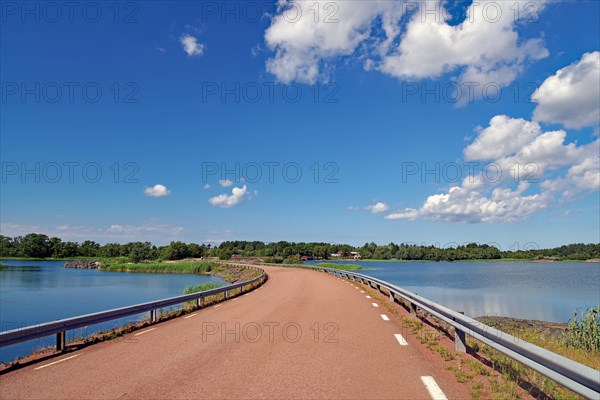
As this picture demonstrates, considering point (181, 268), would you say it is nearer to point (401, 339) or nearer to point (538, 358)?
point (401, 339)

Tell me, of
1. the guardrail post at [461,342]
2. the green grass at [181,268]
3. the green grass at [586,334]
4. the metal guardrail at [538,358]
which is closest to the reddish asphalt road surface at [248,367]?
the guardrail post at [461,342]

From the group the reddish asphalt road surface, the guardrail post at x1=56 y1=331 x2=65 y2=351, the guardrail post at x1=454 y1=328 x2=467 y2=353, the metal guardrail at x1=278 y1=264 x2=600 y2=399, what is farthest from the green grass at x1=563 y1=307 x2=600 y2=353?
the guardrail post at x1=56 y1=331 x2=65 y2=351

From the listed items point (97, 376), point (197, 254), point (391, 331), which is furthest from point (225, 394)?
point (197, 254)

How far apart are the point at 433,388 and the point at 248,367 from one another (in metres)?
2.96

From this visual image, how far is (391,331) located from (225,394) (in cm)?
578

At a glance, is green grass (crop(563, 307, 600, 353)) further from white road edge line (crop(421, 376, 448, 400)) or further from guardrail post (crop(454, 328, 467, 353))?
white road edge line (crop(421, 376, 448, 400))

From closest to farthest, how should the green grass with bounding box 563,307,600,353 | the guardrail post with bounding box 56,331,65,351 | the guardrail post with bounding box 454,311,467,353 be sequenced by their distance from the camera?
the guardrail post with bounding box 454,311,467,353
the guardrail post with bounding box 56,331,65,351
the green grass with bounding box 563,307,600,353

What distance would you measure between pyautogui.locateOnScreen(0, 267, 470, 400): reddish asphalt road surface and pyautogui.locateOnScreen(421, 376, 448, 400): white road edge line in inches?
0.5

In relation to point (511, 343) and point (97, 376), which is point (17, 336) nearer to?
point (97, 376)

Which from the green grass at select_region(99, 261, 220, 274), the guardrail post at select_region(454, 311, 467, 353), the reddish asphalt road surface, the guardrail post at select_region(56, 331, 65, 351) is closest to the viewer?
the reddish asphalt road surface

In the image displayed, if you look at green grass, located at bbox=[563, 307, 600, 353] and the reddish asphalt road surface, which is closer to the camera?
the reddish asphalt road surface

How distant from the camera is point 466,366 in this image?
6797 millimetres

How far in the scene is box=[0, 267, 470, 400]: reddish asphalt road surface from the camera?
18.1ft

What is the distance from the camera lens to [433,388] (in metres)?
5.56
